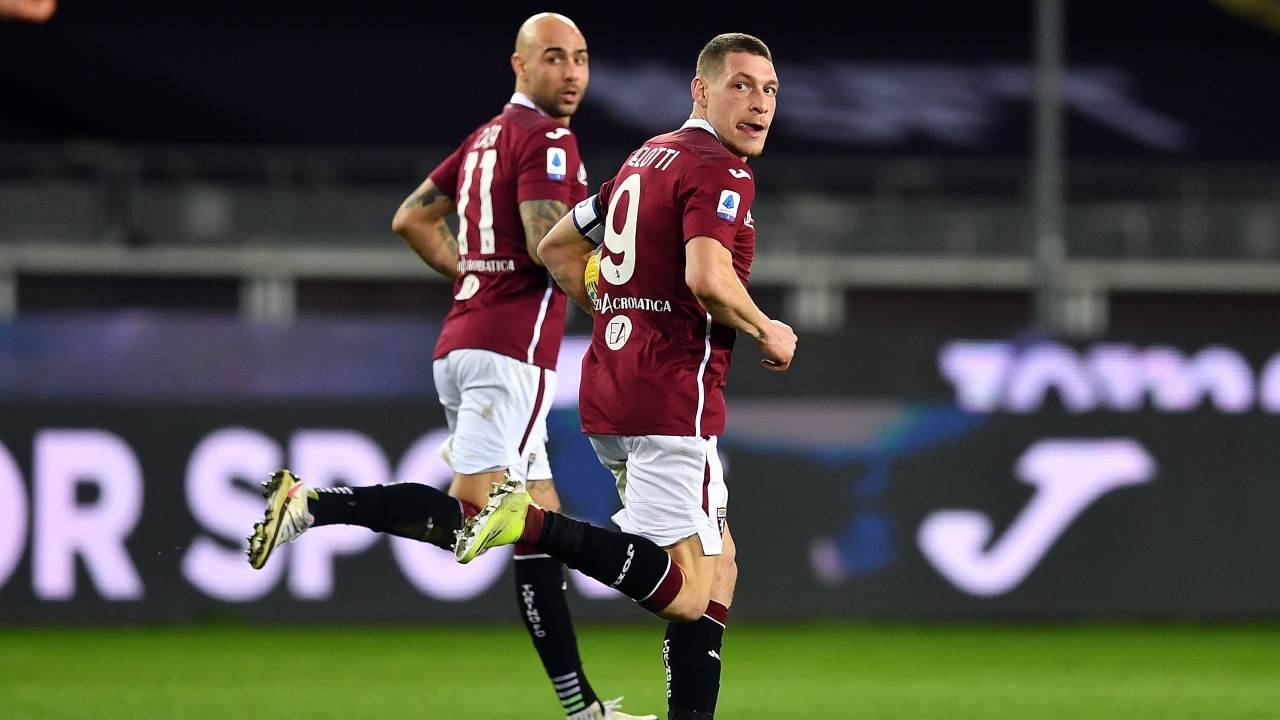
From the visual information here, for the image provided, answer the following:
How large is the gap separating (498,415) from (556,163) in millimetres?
857

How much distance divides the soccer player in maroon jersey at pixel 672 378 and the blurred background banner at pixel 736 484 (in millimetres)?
4916

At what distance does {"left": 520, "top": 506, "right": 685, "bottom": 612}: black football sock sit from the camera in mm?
4832

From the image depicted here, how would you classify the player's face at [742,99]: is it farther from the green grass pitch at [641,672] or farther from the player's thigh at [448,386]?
the green grass pitch at [641,672]

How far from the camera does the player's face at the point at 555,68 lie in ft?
19.4

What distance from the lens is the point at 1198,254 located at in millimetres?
19719

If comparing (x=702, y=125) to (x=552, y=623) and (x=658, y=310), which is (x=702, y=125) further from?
(x=552, y=623)

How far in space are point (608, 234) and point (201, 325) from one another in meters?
6.74

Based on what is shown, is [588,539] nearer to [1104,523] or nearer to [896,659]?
[896,659]

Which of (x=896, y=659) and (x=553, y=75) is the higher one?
(x=553, y=75)

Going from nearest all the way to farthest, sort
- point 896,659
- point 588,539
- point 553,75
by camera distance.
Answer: point 588,539 → point 553,75 → point 896,659

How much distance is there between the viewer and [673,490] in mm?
4945

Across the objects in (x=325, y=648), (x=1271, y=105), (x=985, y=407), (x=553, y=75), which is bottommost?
(x=325, y=648)

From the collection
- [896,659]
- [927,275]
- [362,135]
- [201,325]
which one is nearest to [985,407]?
[896,659]

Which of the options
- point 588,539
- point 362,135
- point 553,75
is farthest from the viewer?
point 362,135
